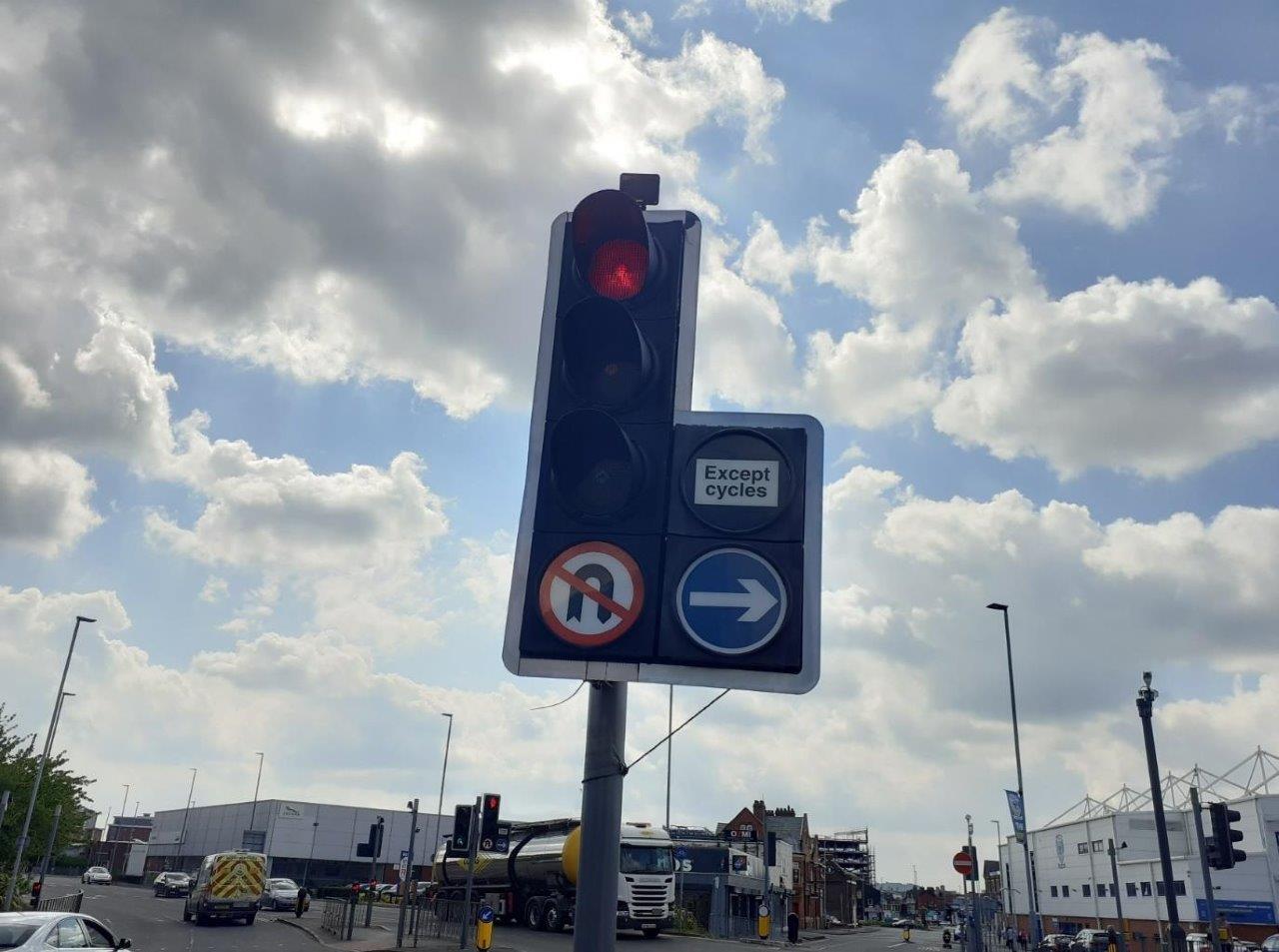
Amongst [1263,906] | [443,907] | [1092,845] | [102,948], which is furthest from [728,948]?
[1092,845]

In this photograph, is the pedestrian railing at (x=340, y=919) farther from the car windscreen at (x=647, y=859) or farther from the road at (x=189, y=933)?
the car windscreen at (x=647, y=859)

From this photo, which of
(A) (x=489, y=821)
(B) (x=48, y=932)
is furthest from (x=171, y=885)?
(B) (x=48, y=932)

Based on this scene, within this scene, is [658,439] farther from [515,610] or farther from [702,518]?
[515,610]

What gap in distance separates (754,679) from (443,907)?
102ft

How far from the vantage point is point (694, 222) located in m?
6.12

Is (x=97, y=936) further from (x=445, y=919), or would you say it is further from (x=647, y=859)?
(x=445, y=919)

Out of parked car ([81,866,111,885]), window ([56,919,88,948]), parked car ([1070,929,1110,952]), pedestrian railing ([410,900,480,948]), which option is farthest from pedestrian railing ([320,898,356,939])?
parked car ([81,866,111,885])

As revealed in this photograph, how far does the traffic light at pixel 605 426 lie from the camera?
17.6ft

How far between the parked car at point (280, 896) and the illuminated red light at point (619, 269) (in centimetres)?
4850

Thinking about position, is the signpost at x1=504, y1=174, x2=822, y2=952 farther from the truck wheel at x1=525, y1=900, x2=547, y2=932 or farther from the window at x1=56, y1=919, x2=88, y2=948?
the truck wheel at x1=525, y1=900, x2=547, y2=932

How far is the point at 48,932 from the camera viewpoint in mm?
13609

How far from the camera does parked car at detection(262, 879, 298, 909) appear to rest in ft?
154

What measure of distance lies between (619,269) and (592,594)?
201 centimetres

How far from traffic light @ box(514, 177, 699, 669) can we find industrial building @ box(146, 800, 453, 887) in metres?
75.9
